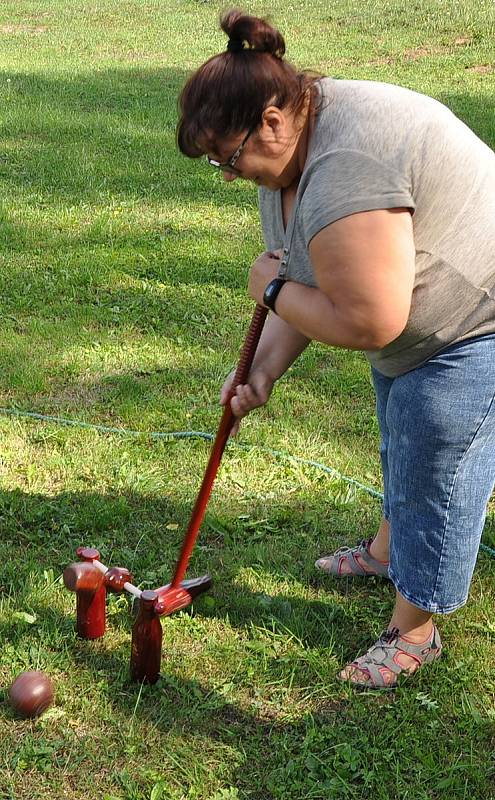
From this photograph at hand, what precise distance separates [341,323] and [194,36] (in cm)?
1198

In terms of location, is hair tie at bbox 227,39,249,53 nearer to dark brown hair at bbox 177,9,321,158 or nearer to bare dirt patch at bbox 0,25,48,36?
dark brown hair at bbox 177,9,321,158

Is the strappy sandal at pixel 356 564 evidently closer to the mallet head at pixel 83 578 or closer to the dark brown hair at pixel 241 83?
the mallet head at pixel 83 578

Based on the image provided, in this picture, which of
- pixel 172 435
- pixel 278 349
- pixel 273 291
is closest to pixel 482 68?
pixel 172 435

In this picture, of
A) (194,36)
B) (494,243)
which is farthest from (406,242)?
(194,36)

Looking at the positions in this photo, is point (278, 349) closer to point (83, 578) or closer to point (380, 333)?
point (380, 333)

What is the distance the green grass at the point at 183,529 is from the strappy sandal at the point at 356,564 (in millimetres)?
54

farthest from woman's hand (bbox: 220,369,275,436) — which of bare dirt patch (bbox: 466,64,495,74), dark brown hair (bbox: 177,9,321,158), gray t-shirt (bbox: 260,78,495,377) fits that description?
bare dirt patch (bbox: 466,64,495,74)

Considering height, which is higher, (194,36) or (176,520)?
(176,520)

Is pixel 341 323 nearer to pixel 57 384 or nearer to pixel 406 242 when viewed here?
pixel 406 242

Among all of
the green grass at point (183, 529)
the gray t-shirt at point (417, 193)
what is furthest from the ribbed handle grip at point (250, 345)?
the green grass at point (183, 529)

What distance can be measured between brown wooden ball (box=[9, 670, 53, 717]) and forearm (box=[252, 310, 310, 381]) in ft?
3.31

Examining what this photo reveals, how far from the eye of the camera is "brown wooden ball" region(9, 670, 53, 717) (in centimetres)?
247

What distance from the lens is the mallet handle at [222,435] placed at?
245 centimetres

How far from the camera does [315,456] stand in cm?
378
